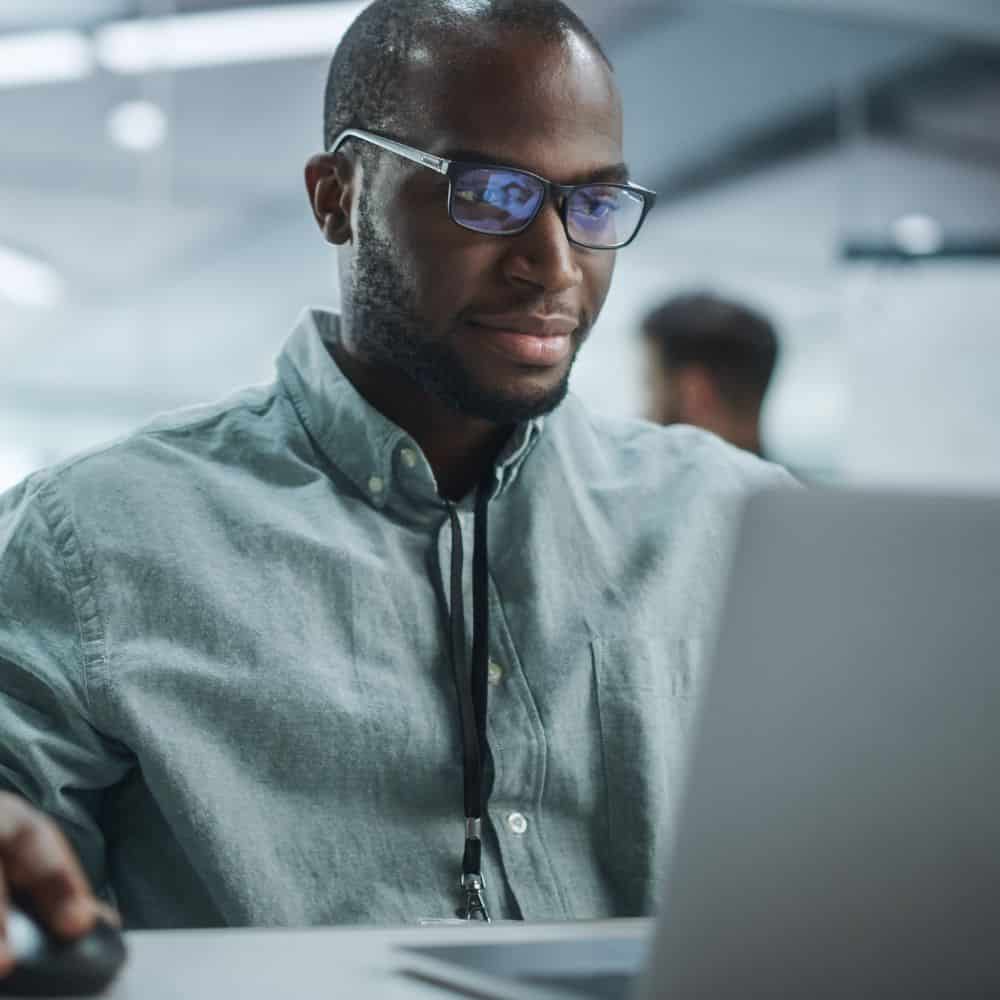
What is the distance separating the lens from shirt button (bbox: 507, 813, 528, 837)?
1073mm

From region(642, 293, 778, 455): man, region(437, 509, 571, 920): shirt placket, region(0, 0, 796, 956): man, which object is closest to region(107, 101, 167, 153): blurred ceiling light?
region(642, 293, 778, 455): man

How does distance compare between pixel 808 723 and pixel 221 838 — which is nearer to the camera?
pixel 808 723

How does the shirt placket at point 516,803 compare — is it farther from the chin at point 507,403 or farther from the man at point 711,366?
the man at point 711,366

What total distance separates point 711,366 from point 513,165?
Answer: 1751 mm

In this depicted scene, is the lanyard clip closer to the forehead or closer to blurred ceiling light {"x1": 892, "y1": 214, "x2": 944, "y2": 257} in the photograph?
the forehead

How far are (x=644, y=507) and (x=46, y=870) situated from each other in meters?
0.80

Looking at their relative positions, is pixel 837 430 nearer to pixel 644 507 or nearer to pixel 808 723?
pixel 644 507

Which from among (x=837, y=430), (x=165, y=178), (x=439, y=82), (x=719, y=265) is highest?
(x=439, y=82)

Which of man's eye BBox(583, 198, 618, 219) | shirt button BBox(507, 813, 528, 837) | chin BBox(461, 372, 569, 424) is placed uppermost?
man's eye BBox(583, 198, 618, 219)

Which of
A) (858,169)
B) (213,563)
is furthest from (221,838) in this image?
(858,169)

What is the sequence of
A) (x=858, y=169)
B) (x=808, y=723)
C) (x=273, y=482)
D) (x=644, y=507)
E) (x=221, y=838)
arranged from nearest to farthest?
(x=808, y=723)
(x=221, y=838)
(x=273, y=482)
(x=644, y=507)
(x=858, y=169)

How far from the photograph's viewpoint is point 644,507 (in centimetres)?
128

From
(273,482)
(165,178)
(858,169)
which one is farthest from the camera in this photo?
(858,169)

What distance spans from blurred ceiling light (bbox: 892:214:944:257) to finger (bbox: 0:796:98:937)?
4122 mm
